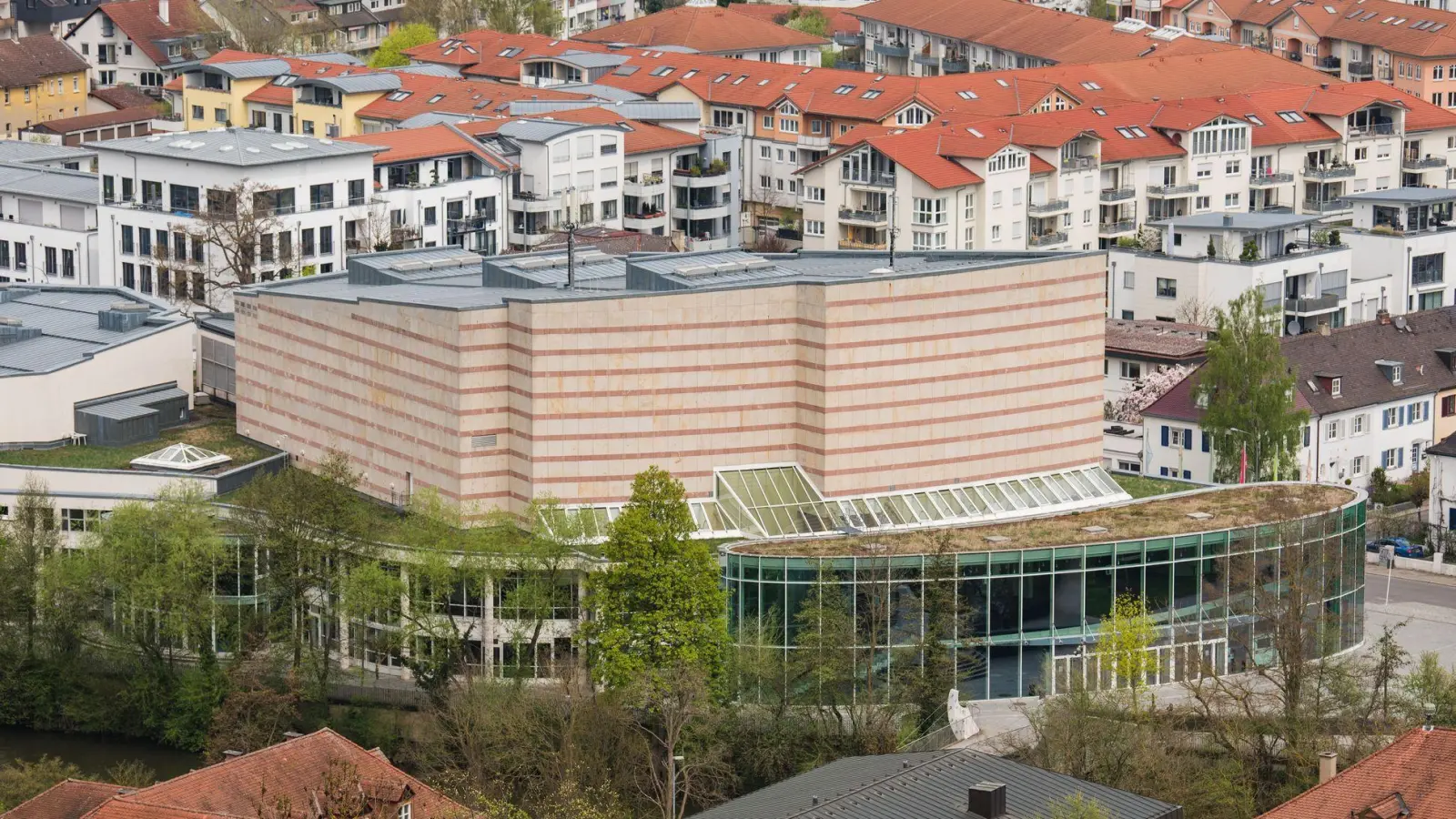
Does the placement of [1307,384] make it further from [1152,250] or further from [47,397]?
[47,397]

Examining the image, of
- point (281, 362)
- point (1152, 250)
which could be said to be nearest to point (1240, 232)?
point (1152, 250)

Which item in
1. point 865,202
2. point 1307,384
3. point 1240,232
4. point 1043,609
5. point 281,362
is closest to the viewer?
point 1043,609

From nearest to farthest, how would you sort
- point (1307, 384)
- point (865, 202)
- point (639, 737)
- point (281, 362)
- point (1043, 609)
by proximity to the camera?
point (639, 737), point (1043, 609), point (281, 362), point (1307, 384), point (865, 202)

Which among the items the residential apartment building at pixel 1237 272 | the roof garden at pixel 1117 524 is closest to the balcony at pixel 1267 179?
the residential apartment building at pixel 1237 272

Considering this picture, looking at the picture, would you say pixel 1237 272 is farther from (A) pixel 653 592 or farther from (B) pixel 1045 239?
(A) pixel 653 592

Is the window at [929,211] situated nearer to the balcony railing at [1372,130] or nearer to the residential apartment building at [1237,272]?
the residential apartment building at [1237,272]

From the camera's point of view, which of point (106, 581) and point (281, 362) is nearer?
point (106, 581)

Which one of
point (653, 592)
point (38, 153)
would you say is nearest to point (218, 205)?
point (38, 153)
